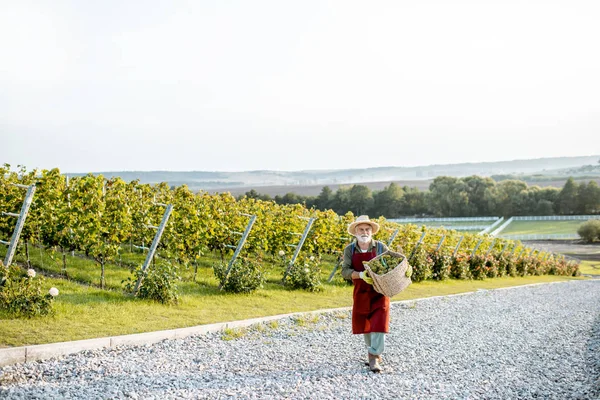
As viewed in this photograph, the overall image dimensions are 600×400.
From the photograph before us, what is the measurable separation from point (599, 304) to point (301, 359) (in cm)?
1328

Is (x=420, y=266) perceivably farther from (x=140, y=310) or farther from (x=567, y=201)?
(x=567, y=201)

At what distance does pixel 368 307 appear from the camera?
6.87 metres

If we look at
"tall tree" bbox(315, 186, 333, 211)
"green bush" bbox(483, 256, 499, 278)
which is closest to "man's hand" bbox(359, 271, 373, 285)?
"green bush" bbox(483, 256, 499, 278)

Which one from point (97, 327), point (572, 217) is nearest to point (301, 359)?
point (97, 327)

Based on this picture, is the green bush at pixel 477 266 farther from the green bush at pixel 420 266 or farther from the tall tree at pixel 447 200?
the tall tree at pixel 447 200

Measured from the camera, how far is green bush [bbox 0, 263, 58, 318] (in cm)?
824

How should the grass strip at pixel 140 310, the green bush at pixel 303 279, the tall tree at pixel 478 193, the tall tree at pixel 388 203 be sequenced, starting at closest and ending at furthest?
1. the grass strip at pixel 140 310
2. the green bush at pixel 303 279
3. the tall tree at pixel 388 203
4. the tall tree at pixel 478 193

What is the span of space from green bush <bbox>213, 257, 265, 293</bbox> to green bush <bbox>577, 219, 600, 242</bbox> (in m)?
59.4

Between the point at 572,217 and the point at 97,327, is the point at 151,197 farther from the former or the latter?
the point at 572,217

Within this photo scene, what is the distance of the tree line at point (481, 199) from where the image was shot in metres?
59.6

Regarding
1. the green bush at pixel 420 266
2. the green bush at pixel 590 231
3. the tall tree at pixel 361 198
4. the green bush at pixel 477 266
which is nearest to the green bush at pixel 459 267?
the green bush at pixel 477 266

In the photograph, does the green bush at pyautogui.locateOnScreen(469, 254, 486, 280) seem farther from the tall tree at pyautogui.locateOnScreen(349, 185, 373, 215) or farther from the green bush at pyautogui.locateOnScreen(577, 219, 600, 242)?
the green bush at pyautogui.locateOnScreen(577, 219, 600, 242)

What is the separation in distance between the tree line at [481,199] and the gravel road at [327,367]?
46.8 m

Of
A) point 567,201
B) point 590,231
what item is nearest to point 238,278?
point 590,231
